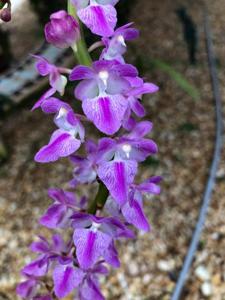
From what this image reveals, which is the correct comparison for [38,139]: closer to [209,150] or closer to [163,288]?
[209,150]

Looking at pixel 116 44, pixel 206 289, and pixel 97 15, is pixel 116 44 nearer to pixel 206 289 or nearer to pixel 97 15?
pixel 97 15

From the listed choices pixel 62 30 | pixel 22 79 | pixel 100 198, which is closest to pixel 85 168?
pixel 100 198

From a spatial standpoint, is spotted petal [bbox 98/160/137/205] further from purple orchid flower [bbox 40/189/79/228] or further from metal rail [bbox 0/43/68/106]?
metal rail [bbox 0/43/68/106]

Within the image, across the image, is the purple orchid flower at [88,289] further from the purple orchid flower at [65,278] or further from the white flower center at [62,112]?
the white flower center at [62,112]

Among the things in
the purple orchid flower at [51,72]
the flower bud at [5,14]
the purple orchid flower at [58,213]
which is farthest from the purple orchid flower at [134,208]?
the flower bud at [5,14]

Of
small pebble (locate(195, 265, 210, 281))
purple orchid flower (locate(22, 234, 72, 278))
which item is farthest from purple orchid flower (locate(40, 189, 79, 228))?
small pebble (locate(195, 265, 210, 281))

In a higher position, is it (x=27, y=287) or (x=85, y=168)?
(x=85, y=168)
